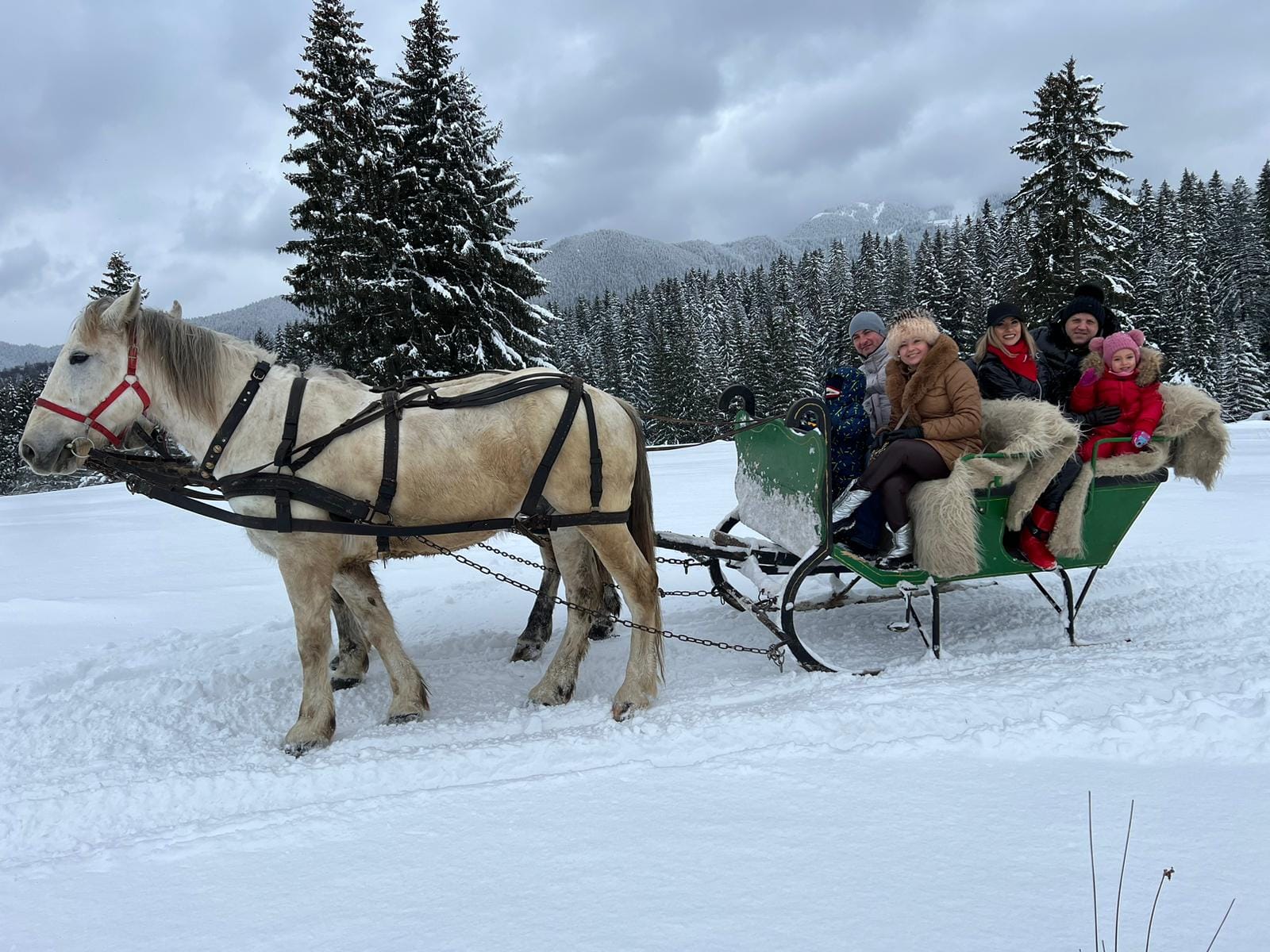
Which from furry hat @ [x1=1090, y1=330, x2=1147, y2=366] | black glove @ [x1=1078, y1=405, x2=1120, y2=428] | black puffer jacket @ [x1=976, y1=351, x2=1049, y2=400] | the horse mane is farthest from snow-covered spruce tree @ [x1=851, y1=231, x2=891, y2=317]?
the horse mane

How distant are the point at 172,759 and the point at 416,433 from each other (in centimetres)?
183

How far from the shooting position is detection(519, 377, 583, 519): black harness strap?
3703mm

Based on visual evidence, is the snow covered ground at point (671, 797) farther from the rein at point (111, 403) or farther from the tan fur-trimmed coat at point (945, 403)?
the rein at point (111, 403)

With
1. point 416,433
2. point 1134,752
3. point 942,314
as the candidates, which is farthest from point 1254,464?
point 942,314

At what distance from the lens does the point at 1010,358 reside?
15.6ft

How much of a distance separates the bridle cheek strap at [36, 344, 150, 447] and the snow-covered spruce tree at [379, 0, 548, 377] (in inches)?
520

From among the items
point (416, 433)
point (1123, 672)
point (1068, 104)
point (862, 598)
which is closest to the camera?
point (1123, 672)

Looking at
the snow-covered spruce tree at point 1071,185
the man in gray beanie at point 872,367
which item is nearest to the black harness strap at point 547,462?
the man in gray beanie at point 872,367

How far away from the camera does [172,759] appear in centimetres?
335

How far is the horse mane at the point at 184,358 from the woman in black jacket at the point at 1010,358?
4.52 metres

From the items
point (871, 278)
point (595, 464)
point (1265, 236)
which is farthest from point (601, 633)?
point (871, 278)

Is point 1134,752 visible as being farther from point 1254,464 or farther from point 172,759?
point 1254,464

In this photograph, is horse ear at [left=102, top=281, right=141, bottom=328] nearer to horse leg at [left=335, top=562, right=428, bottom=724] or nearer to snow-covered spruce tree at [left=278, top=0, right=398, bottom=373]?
horse leg at [left=335, top=562, right=428, bottom=724]

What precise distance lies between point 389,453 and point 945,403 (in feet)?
9.96
